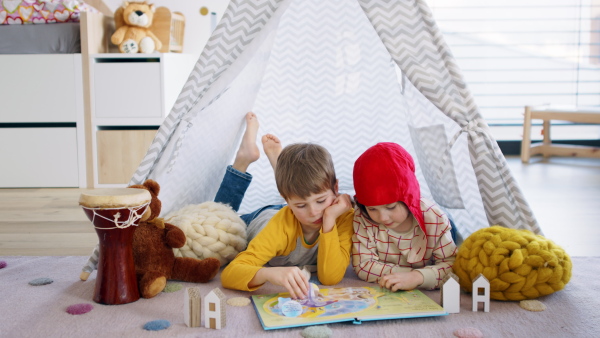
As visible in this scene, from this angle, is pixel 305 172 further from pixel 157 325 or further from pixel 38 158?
pixel 38 158

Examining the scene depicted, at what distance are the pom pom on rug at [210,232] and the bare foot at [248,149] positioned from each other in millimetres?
301

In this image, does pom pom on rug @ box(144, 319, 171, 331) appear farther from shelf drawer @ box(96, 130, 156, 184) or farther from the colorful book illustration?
shelf drawer @ box(96, 130, 156, 184)

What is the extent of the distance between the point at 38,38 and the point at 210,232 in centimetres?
205

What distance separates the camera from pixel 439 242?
1537 millimetres

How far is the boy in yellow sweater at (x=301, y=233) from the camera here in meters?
1.45

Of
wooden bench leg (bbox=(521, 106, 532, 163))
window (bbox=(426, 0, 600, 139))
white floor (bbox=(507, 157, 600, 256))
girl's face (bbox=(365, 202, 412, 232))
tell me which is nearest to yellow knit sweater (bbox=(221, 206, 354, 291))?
girl's face (bbox=(365, 202, 412, 232))

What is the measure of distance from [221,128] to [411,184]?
0.75 meters

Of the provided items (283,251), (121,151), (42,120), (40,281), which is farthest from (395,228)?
(42,120)

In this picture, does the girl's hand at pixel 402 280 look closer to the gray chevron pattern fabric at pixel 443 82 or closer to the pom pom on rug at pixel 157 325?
the gray chevron pattern fabric at pixel 443 82

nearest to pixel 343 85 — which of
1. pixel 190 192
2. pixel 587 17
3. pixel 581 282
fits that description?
pixel 190 192

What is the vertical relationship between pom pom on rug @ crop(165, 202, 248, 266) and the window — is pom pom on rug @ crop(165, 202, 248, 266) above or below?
below

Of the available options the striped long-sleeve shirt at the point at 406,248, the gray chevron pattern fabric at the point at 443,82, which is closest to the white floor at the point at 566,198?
the gray chevron pattern fabric at the point at 443,82

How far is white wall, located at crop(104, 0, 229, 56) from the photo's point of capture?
3.93m

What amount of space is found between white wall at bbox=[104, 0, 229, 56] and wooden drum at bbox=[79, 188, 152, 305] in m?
2.67
